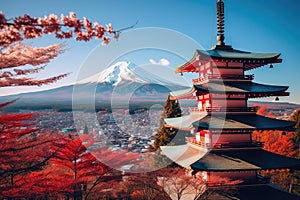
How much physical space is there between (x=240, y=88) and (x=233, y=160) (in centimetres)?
336

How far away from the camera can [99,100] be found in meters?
32.1

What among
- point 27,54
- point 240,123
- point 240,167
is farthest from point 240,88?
point 27,54

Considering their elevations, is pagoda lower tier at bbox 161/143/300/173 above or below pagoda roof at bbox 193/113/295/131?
below

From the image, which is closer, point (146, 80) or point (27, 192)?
point (27, 192)

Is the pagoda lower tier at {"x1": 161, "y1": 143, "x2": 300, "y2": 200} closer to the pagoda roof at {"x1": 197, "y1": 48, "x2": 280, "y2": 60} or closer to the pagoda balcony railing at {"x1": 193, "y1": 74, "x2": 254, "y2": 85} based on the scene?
the pagoda balcony railing at {"x1": 193, "y1": 74, "x2": 254, "y2": 85}

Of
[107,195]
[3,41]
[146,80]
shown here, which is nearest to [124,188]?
[107,195]

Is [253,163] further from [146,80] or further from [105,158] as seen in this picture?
[146,80]

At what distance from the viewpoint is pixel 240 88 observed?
10.6m

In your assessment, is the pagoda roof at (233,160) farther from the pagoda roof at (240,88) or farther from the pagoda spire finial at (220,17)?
the pagoda spire finial at (220,17)

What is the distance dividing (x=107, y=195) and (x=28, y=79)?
11.4 m

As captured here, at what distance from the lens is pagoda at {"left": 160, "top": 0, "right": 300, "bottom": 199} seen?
9.58m

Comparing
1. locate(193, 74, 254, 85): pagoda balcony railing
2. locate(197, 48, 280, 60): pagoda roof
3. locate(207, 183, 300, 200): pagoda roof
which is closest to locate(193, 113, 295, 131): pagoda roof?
locate(193, 74, 254, 85): pagoda balcony railing

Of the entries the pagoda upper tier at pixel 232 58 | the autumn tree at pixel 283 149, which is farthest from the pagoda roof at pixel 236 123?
the autumn tree at pixel 283 149

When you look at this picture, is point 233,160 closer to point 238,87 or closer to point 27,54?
point 238,87
